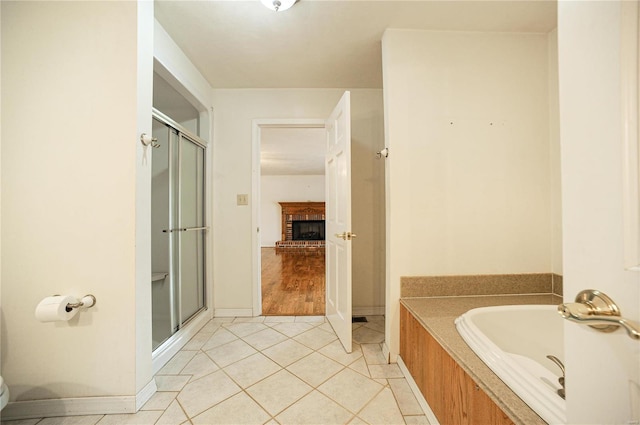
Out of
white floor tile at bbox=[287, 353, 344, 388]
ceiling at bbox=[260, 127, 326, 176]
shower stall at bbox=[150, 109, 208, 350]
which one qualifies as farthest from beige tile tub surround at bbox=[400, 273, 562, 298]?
ceiling at bbox=[260, 127, 326, 176]

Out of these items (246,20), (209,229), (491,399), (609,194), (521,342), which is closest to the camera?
(609,194)

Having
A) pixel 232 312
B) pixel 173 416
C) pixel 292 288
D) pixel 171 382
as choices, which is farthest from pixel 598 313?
pixel 292 288

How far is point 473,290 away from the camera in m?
1.62

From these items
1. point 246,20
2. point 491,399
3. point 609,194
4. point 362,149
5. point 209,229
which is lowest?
point 491,399

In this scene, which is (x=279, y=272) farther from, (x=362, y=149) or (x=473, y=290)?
(x=473, y=290)

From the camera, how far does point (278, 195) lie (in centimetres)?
777

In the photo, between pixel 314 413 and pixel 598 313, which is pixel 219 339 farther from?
pixel 598 313

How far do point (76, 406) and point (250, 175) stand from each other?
1.91 metres

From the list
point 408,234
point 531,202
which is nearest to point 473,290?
point 408,234

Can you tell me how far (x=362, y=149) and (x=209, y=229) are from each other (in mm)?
1732

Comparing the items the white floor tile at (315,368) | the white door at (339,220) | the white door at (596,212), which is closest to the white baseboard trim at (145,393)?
the white floor tile at (315,368)

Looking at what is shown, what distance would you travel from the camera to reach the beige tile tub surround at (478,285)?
160 centimetres

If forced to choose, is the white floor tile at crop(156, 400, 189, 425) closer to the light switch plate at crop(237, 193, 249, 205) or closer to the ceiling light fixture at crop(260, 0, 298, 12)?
the light switch plate at crop(237, 193, 249, 205)

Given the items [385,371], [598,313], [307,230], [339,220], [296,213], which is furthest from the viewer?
[307,230]
